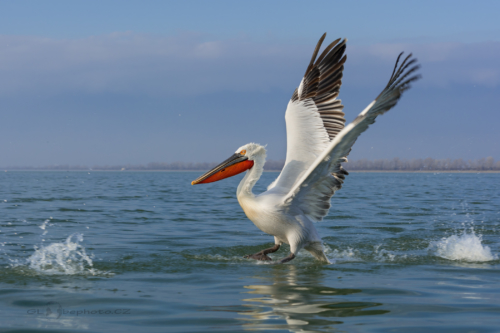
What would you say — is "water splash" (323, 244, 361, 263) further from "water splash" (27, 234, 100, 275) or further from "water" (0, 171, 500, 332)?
"water splash" (27, 234, 100, 275)

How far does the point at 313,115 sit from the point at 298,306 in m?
4.08

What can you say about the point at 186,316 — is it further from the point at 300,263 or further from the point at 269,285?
the point at 300,263

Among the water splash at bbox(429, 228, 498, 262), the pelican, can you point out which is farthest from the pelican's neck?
the water splash at bbox(429, 228, 498, 262)

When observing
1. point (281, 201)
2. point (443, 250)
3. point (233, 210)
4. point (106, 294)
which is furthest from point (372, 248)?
point (233, 210)

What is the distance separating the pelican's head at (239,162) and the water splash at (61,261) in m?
1.99

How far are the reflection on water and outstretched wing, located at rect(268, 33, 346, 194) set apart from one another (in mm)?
2108

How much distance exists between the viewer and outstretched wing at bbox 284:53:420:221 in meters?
5.88

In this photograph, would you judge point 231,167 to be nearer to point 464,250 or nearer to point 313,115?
point 313,115

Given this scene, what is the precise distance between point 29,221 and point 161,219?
299cm

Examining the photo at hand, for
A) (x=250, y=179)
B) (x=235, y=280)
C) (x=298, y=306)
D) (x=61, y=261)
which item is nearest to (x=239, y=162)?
(x=250, y=179)

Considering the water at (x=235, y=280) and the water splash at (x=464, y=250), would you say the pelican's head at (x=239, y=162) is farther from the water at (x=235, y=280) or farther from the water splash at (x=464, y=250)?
the water splash at (x=464, y=250)

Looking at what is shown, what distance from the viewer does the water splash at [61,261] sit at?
6.52m

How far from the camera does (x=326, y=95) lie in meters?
8.70

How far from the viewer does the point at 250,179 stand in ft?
25.0
